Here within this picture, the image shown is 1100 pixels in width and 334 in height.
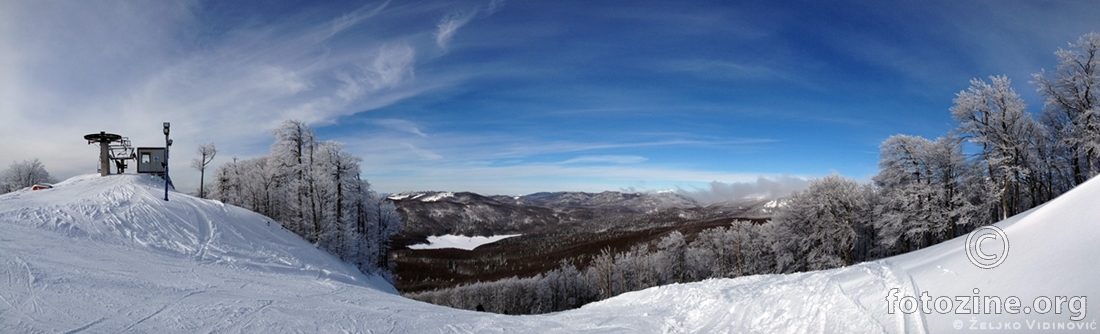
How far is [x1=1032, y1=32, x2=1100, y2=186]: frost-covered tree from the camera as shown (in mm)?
20234

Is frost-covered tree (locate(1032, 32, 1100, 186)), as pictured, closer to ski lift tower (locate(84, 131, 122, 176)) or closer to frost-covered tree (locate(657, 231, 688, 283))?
frost-covered tree (locate(657, 231, 688, 283))

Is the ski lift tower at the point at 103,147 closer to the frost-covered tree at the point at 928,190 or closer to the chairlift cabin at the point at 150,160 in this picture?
the chairlift cabin at the point at 150,160

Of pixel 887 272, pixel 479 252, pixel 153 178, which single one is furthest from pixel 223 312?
pixel 479 252

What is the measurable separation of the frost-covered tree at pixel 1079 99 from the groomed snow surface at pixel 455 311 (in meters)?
19.4

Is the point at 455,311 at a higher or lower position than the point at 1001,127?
lower

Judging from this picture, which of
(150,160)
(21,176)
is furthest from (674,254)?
(21,176)

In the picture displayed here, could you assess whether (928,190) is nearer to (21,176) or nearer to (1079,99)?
(1079,99)

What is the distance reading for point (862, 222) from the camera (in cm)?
3284

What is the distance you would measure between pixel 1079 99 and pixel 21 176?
3825 inches

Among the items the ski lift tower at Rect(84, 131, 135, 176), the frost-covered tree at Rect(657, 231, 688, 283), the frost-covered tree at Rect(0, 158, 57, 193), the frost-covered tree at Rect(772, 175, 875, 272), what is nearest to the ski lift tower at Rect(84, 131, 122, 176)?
the ski lift tower at Rect(84, 131, 135, 176)

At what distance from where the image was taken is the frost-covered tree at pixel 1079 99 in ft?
66.4

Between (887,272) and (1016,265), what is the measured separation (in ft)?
6.44

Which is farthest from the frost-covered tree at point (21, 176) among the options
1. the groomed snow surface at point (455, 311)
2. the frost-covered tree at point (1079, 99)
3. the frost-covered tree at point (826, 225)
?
the frost-covered tree at point (1079, 99)

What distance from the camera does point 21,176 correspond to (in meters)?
52.4
